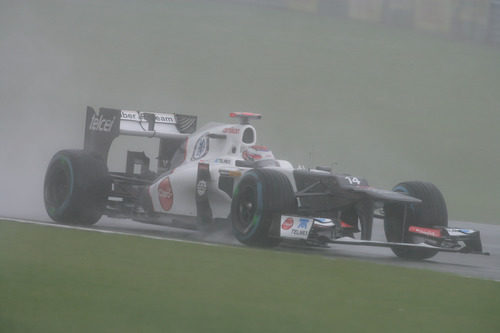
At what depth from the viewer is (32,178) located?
19422 mm

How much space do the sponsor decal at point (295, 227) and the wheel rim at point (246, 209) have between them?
0.43 metres

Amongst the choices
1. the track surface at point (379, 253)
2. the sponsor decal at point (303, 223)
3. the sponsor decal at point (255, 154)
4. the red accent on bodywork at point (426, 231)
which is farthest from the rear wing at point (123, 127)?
the red accent on bodywork at point (426, 231)

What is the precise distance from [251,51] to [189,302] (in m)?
18.1

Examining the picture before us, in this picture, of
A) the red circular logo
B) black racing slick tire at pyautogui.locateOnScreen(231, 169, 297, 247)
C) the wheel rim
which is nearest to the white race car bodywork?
the wheel rim

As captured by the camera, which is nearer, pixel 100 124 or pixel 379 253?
pixel 379 253

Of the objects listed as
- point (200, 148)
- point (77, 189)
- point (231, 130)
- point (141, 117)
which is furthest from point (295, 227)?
point (141, 117)

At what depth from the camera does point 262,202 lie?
962 cm

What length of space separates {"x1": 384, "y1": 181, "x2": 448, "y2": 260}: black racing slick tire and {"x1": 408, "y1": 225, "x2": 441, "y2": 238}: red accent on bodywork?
0.07 m

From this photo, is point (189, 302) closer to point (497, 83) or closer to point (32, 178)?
point (32, 178)

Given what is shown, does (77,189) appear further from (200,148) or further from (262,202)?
(262,202)

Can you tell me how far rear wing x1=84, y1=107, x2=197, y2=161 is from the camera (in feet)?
41.7

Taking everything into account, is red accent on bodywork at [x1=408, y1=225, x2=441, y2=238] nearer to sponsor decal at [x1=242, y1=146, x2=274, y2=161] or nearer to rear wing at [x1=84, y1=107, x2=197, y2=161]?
sponsor decal at [x1=242, y1=146, x2=274, y2=161]

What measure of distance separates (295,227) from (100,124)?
4.40 metres

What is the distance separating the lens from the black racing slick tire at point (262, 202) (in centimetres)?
963
